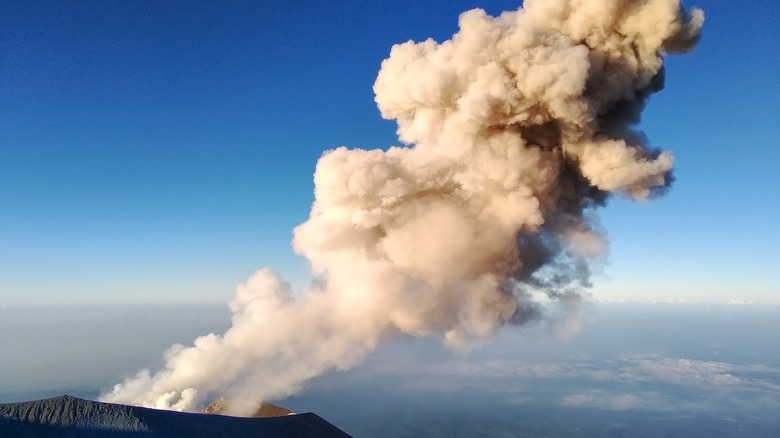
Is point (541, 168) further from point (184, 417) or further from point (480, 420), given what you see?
point (480, 420)

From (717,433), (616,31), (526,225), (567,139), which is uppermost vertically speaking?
(616,31)

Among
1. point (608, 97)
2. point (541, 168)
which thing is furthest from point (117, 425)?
point (608, 97)

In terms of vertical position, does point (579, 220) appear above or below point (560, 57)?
below

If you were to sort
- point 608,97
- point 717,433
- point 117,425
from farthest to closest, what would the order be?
point 717,433 → point 608,97 → point 117,425

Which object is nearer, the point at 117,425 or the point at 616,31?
the point at 117,425

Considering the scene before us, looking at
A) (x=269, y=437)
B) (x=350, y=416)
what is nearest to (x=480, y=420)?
(x=350, y=416)

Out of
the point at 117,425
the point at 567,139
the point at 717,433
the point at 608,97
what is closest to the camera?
the point at 117,425
